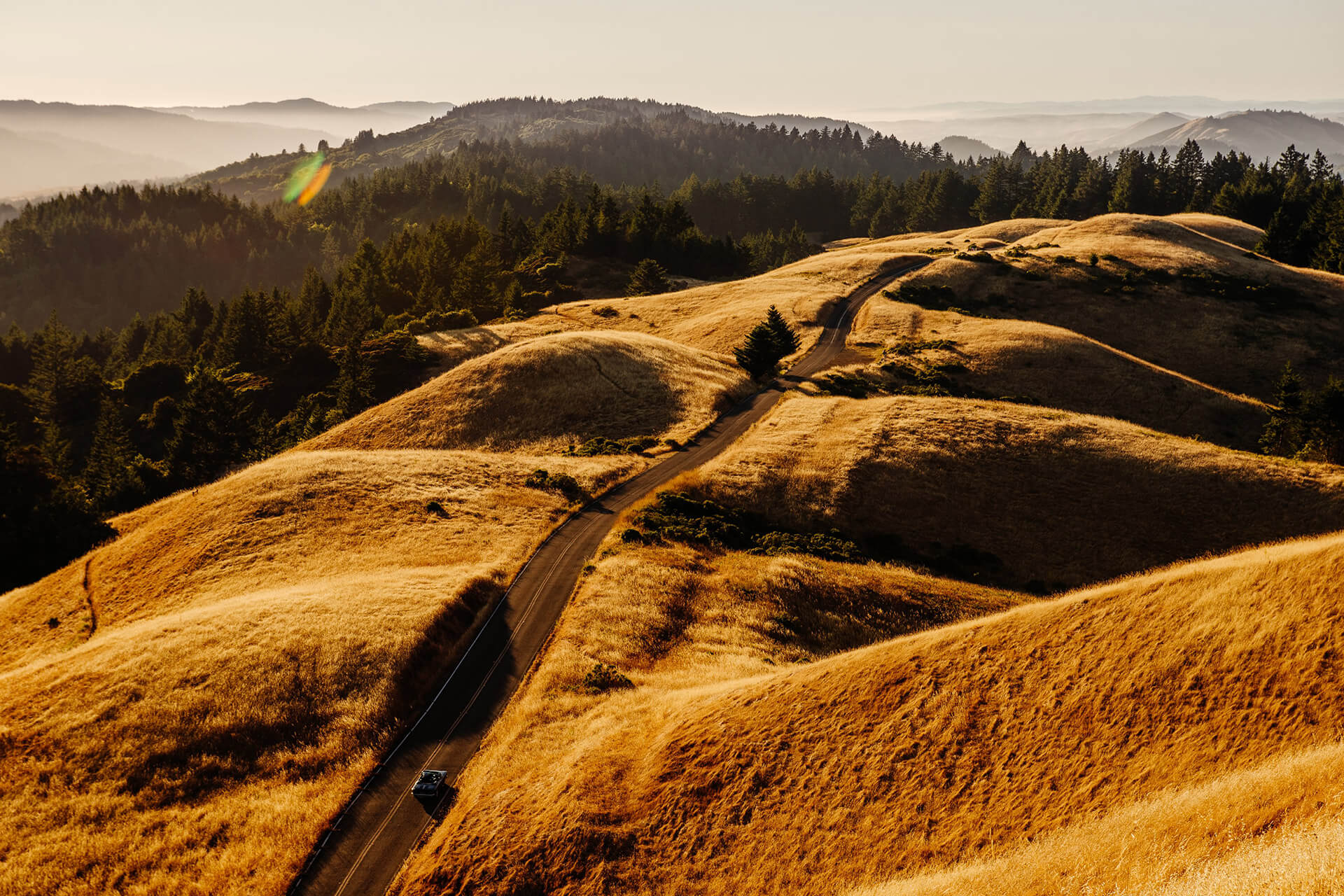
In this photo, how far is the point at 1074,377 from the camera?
72.6 metres

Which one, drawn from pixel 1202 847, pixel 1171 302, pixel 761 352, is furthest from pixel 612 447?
pixel 1171 302

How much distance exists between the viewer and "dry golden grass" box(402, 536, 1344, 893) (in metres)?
12.9

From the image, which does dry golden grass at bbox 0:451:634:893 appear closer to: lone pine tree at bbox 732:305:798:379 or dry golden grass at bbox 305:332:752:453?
dry golden grass at bbox 305:332:752:453

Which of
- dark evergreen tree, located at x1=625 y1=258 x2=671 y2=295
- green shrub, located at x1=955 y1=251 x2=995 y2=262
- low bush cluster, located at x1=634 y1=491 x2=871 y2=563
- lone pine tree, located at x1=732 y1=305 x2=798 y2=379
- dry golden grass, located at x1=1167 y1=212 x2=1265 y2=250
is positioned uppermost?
dry golden grass, located at x1=1167 y1=212 x2=1265 y2=250

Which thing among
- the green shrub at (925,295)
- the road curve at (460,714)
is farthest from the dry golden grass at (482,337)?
the road curve at (460,714)

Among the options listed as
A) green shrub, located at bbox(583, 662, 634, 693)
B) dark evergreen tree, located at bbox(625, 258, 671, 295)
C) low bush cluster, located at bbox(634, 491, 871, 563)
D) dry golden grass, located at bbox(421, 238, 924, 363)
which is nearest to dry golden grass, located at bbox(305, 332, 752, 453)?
dry golden grass, located at bbox(421, 238, 924, 363)

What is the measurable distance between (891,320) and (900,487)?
5141cm

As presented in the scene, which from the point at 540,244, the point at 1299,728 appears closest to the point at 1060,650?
the point at 1299,728

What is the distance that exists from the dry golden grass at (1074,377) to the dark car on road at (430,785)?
207 feet

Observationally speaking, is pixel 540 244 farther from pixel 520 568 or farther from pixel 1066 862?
pixel 1066 862

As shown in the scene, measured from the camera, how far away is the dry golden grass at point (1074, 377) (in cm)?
6581

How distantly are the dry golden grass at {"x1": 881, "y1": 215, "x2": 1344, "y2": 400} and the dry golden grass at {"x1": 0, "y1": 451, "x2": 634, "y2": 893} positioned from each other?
83.9 meters

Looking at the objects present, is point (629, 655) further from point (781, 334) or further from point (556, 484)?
point (781, 334)

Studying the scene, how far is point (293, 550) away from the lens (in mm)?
41312
